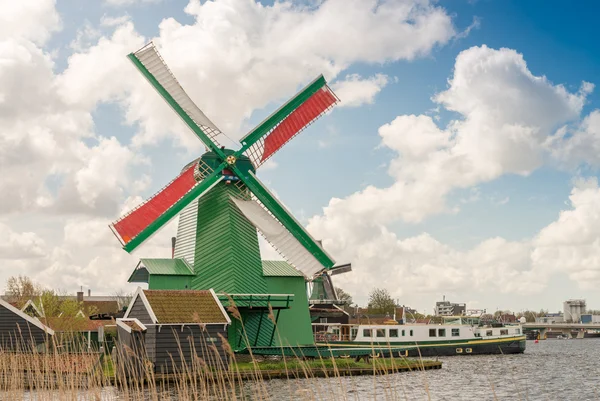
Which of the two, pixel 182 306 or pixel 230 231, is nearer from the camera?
pixel 182 306

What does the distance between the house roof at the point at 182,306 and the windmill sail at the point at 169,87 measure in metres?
7.88

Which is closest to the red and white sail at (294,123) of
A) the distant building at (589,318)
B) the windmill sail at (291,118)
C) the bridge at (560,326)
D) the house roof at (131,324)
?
the windmill sail at (291,118)

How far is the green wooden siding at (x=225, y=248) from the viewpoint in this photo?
31.7 metres

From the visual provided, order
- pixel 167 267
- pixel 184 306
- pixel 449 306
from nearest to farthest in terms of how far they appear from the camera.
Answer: pixel 184 306 → pixel 167 267 → pixel 449 306

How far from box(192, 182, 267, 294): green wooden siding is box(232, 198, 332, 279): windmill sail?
54 cm

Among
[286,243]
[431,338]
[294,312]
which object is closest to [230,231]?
[286,243]

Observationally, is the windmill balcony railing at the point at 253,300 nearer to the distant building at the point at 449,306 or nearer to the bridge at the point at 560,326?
the distant building at the point at 449,306

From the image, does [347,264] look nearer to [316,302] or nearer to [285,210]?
[316,302]

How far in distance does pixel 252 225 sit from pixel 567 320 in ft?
428

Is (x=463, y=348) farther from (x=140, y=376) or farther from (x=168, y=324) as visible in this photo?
(x=140, y=376)

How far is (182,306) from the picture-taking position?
2691cm

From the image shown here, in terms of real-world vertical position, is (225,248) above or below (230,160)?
below

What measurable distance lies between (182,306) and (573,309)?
13715 centimetres

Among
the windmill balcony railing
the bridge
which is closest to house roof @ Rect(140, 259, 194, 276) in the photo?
the windmill balcony railing
